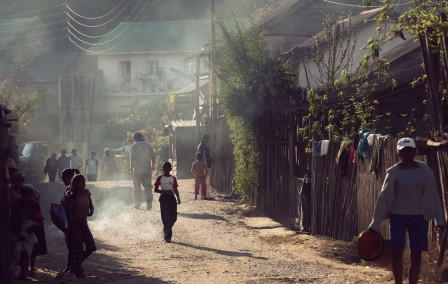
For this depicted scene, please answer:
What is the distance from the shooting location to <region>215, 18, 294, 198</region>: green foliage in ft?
74.3

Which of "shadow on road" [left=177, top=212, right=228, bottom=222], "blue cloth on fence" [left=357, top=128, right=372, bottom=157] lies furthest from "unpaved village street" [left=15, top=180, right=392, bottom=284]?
"blue cloth on fence" [left=357, top=128, right=372, bottom=157]

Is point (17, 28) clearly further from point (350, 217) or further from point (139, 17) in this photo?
point (350, 217)

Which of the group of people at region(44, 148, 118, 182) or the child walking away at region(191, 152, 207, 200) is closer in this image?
the child walking away at region(191, 152, 207, 200)

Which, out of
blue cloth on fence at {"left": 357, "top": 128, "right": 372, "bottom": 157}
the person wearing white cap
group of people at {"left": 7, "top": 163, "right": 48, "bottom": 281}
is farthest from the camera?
blue cloth on fence at {"left": 357, "top": 128, "right": 372, "bottom": 157}

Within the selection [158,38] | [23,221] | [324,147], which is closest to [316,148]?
[324,147]

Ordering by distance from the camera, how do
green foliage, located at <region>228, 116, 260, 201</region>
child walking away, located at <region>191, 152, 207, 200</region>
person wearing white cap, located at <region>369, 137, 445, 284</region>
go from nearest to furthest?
1. person wearing white cap, located at <region>369, 137, 445, 284</region>
2. green foliage, located at <region>228, 116, 260, 201</region>
3. child walking away, located at <region>191, 152, 207, 200</region>

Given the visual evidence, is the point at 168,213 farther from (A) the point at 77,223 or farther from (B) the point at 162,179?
(A) the point at 77,223

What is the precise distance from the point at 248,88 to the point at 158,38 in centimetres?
4335

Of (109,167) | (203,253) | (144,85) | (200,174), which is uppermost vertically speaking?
(144,85)

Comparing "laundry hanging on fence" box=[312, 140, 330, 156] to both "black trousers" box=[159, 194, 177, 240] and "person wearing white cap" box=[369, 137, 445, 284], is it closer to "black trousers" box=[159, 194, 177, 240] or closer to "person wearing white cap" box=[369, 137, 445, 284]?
"black trousers" box=[159, 194, 177, 240]

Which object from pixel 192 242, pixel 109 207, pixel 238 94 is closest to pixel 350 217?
pixel 192 242

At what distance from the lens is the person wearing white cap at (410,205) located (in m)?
10.1

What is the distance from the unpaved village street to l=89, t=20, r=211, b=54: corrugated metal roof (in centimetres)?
4149

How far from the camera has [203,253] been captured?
600 inches
